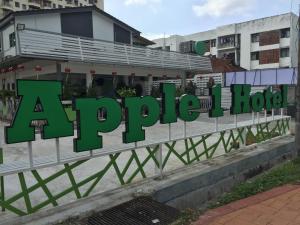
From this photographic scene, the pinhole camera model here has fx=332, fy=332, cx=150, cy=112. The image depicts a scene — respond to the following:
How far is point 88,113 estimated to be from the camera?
4.69 metres

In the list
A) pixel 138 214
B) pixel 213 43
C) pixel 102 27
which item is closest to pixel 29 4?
pixel 213 43

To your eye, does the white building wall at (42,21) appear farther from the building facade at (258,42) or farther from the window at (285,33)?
the window at (285,33)

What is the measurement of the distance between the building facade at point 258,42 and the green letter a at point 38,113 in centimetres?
3432

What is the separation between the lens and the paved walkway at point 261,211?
4.42m

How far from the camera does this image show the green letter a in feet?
13.1

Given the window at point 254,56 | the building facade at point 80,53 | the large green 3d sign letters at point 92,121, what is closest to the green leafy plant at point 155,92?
the building facade at point 80,53

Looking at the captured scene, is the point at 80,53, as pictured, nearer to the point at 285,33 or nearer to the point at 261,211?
the point at 261,211

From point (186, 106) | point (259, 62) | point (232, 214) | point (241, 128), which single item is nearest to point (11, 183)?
point (186, 106)

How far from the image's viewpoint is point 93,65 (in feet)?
62.8

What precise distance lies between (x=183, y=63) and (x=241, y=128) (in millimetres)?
16503

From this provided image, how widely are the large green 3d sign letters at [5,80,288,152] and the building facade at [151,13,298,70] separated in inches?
1281

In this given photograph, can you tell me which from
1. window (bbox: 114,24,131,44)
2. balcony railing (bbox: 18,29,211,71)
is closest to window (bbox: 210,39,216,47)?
balcony railing (bbox: 18,29,211,71)

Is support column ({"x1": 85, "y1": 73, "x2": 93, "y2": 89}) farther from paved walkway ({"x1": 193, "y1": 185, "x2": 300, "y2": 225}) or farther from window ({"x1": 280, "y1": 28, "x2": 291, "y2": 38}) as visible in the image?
window ({"x1": 280, "y1": 28, "x2": 291, "y2": 38})

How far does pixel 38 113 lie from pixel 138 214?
1839 mm
